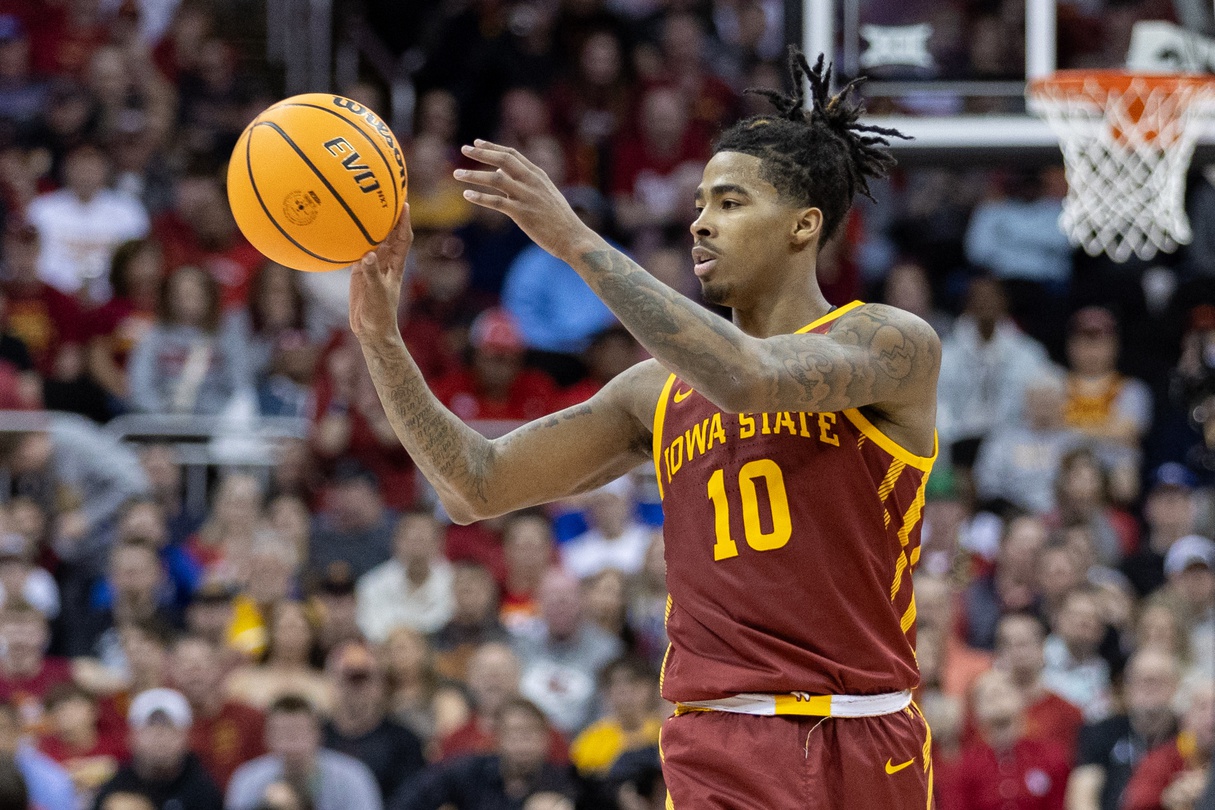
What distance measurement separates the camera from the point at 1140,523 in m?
10.1

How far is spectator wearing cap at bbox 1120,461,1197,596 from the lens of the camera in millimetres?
9477

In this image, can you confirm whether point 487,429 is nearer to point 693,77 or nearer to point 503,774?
point 503,774

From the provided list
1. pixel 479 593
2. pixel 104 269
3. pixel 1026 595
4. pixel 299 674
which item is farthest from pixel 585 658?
pixel 104 269

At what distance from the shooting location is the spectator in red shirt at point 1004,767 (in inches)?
313

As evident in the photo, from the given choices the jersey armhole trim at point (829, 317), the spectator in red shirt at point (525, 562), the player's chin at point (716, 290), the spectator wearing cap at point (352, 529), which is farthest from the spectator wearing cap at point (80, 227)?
the jersey armhole trim at point (829, 317)

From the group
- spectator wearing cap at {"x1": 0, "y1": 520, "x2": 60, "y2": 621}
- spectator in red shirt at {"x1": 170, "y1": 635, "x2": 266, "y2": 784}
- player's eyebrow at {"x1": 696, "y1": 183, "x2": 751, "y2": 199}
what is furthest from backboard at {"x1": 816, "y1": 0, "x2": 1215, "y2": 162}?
spectator wearing cap at {"x1": 0, "y1": 520, "x2": 60, "y2": 621}

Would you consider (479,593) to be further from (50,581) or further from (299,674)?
(50,581)

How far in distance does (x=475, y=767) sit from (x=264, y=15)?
8.21 meters

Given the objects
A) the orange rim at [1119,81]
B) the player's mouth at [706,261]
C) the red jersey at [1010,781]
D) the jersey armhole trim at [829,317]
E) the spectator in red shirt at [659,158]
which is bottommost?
the red jersey at [1010,781]

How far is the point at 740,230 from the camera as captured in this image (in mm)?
3852

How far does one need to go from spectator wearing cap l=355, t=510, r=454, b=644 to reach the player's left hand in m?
6.12

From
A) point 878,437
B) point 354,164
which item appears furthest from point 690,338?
point 354,164

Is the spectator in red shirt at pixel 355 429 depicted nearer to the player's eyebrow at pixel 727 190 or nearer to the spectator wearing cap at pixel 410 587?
the spectator wearing cap at pixel 410 587

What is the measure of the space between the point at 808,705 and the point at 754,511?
1.42 ft
